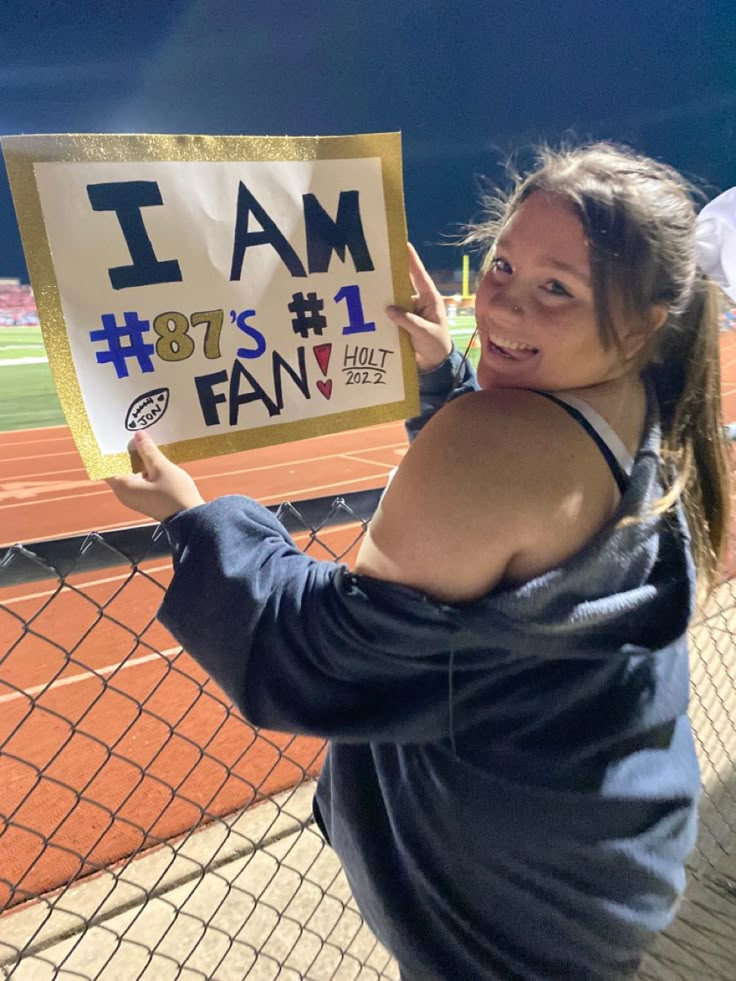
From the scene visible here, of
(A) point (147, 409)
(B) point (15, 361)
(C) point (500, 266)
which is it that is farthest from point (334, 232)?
(B) point (15, 361)

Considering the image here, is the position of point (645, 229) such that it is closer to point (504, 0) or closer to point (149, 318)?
point (149, 318)

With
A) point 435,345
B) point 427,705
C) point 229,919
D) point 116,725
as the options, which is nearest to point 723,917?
point 229,919

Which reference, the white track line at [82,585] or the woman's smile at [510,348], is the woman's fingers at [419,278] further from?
the white track line at [82,585]

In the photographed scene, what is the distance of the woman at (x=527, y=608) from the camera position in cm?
75

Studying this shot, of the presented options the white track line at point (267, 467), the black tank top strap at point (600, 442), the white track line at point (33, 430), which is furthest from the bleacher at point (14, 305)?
the black tank top strap at point (600, 442)

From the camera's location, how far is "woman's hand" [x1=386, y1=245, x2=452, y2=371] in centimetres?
108

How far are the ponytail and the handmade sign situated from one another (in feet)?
1.27

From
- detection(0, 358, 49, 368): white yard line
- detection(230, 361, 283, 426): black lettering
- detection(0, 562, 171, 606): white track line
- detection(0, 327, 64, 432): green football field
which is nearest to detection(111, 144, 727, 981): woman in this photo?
detection(230, 361, 283, 426): black lettering

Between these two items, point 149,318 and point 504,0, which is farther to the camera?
point 504,0

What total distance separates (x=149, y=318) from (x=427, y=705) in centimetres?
58

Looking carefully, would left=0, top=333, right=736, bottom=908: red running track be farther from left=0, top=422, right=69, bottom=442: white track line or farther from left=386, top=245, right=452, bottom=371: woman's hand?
left=0, top=422, right=69, bottom=442: white track line

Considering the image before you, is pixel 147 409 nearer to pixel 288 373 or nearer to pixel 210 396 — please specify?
pixel 210 396

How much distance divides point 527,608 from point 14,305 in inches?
1074

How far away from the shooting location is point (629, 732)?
885 mm
